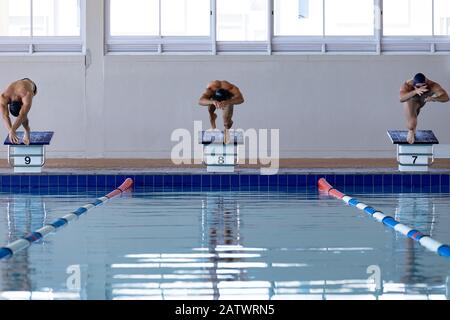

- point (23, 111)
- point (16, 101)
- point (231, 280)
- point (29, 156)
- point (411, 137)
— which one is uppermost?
point (16, 101)

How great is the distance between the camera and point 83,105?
16.1m

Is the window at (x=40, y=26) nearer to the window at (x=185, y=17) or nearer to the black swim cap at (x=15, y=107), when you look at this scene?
the window at (x=185, y=17)

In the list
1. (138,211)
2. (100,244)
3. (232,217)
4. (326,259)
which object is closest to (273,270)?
(326,259)

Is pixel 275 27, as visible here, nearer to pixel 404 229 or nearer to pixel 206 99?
pixel 206 99

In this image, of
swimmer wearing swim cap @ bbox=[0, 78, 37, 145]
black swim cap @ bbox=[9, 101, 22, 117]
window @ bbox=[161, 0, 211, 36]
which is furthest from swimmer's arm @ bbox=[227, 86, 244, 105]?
window @ bbox=[161, 0, 211, 36]

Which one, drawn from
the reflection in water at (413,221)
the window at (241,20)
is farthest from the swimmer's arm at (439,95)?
the window at (241,20)

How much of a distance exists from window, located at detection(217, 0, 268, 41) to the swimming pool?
681 centimetres

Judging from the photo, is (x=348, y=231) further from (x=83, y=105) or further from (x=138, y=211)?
(x=83, y=105)

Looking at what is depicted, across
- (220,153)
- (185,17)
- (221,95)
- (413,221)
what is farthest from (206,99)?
(413,221)

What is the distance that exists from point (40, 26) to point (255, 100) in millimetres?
3579

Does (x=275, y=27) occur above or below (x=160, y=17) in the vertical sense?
below

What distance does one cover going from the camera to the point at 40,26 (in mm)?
16156

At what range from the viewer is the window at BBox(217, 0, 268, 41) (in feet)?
53.0

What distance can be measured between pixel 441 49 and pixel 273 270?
1179 cm
